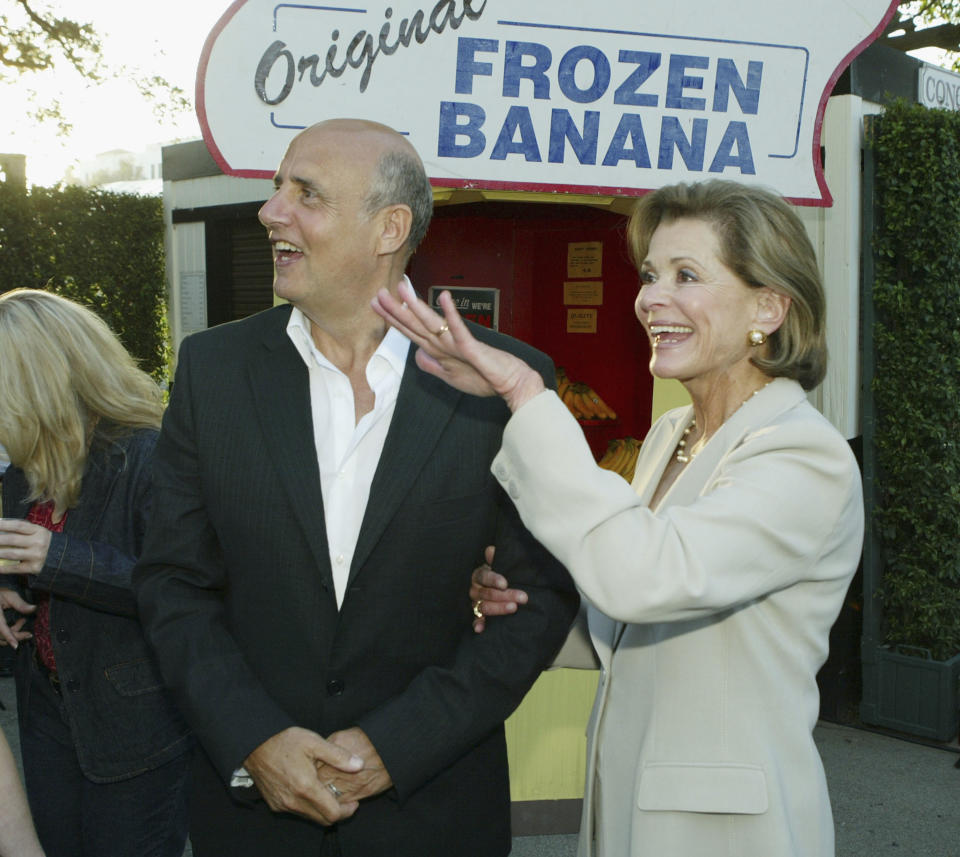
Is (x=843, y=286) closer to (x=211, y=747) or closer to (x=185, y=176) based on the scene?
(x=211, y=747)

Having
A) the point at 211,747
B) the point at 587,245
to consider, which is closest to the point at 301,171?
the point at 211,747

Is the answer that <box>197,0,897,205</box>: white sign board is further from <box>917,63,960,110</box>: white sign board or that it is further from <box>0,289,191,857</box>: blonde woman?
<box>917,63,960,110</box>: white sign board

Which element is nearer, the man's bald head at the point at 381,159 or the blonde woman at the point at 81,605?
the man's bald head at the point at 381,159

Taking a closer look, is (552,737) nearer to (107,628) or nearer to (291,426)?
(107,628)

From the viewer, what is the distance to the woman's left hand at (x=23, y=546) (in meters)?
2.31

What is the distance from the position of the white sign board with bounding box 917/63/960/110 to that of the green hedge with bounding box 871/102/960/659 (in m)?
0.52

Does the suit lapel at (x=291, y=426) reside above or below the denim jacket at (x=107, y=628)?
above

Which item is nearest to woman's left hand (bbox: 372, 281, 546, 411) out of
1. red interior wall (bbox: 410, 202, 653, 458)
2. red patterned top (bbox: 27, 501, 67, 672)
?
red patterned top (bbox: 27, 501, 67, 672)

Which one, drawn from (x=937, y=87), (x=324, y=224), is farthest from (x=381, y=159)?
(x=937, y=87)

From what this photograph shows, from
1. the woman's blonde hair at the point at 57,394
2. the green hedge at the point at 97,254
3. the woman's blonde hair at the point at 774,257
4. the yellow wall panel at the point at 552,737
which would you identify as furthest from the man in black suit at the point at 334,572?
the green hedge at the point at 97,254

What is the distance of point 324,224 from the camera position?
78.4 inches

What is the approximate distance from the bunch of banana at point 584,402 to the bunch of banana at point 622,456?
0.16 meters

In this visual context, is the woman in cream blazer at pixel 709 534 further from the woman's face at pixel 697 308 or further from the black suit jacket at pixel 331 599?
the black suit jacket at pixel 331 599

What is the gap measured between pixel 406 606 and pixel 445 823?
441mm
